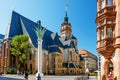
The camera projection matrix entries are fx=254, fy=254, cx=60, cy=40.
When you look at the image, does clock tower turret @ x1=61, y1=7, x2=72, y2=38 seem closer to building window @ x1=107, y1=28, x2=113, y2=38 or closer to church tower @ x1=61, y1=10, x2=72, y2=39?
church tower @ x1=61, y1=10, x2=72, y2=39

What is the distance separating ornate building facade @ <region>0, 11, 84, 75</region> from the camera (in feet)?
252

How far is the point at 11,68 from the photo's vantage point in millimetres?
73562

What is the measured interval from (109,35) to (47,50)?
226 ft

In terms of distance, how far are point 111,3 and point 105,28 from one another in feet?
8.08

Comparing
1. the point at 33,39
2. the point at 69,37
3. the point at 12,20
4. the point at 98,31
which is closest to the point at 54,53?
the point at 33,39

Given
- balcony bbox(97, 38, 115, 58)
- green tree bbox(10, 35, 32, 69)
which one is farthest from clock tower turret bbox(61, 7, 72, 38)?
balcony bbox(97, 38, 115, 58)

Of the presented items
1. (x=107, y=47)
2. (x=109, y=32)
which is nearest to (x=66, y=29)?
(x=109, y=32)

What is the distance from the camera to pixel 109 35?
75.7ft

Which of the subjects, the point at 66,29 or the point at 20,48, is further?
the point at 66,29

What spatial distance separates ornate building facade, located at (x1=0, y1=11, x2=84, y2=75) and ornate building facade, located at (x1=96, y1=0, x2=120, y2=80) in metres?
53.5

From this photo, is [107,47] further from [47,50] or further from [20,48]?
[47,50]

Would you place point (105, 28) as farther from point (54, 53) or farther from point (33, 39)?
point (54, 53)

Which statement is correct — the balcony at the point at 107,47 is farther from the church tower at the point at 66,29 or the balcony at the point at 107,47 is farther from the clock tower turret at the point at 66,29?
the clock tower turret at the point at 66,29

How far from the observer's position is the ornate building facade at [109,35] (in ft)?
72.2
